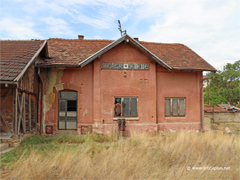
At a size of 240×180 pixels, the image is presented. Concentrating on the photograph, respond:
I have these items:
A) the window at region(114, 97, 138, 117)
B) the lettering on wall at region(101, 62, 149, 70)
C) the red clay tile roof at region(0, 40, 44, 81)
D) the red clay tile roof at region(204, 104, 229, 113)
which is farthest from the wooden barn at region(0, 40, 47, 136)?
the red clay tile roof at region(204, 104, 229, 113)

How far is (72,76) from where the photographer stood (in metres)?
12.5

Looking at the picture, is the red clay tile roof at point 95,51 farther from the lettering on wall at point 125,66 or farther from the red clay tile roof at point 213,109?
the red clay tile roof at point 213,109

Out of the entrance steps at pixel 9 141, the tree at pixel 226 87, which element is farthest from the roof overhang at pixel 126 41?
the tree at pixel 226 87

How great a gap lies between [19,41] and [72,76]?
350 centimetres

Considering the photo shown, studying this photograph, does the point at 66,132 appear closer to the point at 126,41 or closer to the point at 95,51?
the point at 95,51

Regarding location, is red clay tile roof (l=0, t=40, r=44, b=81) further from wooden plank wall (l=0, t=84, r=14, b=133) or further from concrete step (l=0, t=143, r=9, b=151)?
concrete step (l=0, t=143, r=9, b=151)

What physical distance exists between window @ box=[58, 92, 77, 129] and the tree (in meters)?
20.2

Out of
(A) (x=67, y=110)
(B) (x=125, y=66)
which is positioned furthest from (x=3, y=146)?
(B) (x=125, y=66)

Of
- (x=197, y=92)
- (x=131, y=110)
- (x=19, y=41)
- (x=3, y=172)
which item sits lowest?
(x=3, y=172)

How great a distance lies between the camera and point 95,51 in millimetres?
13938

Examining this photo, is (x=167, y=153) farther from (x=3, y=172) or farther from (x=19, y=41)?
(x=19, y=41)

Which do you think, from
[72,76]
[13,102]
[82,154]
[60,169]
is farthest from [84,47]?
[60,169]

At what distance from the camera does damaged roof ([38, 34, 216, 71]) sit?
12.1 m

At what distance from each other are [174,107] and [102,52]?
17.6ft
